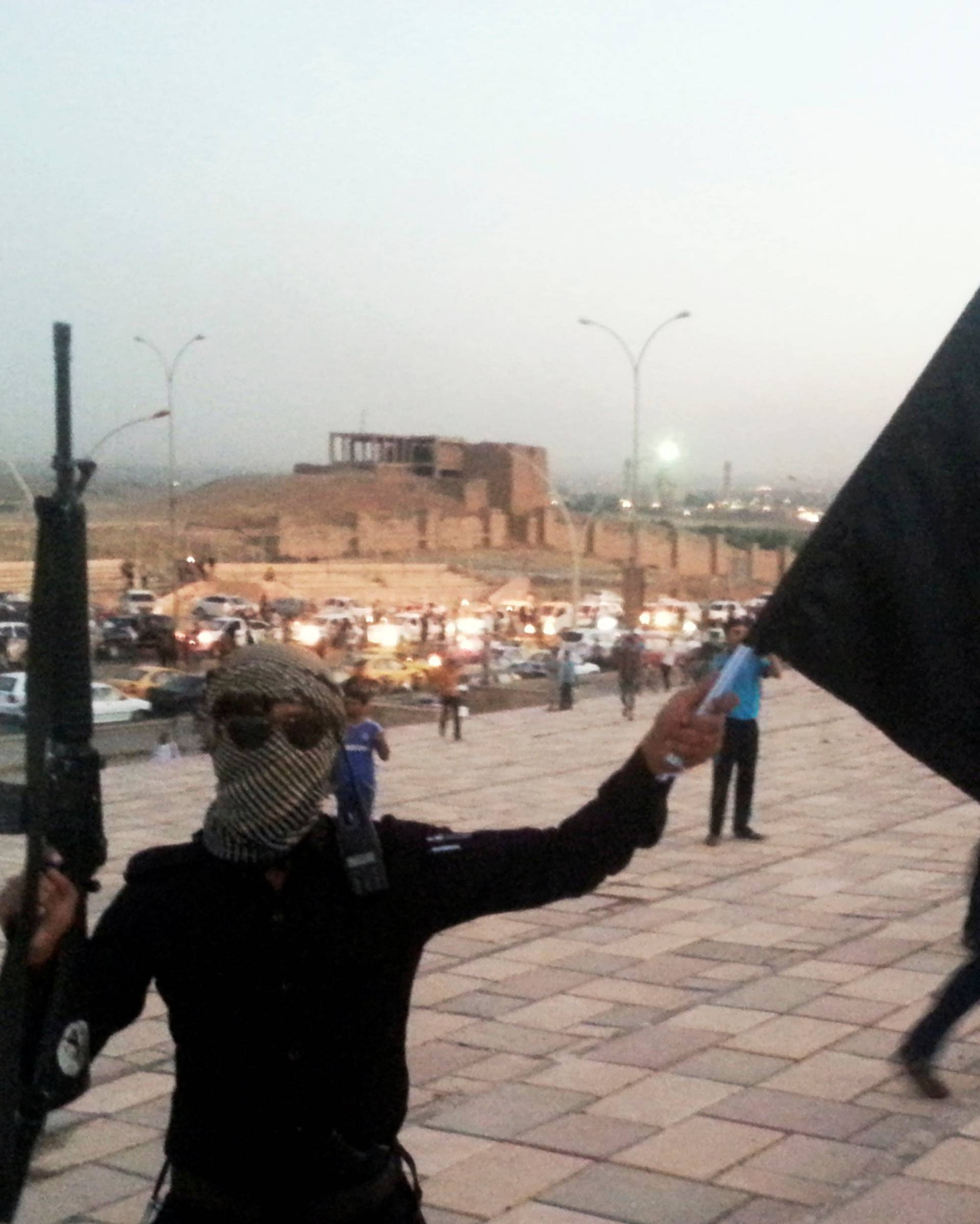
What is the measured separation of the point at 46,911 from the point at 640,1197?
9.27ft

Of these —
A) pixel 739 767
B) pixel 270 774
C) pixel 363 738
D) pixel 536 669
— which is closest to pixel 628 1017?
pixel 363 738

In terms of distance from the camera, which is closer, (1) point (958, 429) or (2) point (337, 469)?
(1) point (958, 429)

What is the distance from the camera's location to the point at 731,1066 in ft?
18.6

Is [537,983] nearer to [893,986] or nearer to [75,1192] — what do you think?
[893,986]

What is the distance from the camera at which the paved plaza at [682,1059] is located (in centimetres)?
456

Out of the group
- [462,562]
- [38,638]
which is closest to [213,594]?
[462,562]

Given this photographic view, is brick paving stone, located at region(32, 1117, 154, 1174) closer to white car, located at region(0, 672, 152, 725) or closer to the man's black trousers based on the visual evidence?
the man's black trousers

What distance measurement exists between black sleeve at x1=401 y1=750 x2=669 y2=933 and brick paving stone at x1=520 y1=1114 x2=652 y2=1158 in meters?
2.92

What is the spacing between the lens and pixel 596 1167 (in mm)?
4727

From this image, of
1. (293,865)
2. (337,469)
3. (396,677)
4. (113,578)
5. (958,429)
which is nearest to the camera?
(958,429)

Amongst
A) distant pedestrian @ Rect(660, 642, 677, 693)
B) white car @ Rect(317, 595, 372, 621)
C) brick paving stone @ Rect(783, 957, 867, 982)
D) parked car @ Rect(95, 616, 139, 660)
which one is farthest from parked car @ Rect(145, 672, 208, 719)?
white car @ Rect(317, 595, 372, 621)

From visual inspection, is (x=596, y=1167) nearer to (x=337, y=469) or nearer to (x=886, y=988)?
(x=886, y=988)

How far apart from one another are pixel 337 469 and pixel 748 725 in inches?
4284

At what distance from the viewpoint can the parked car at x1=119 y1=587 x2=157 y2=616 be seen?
159 ft
